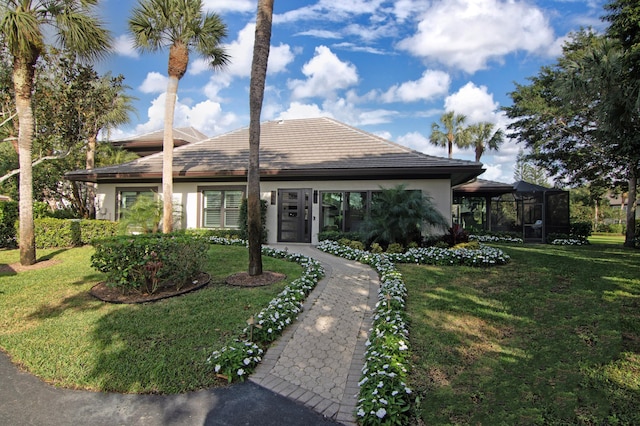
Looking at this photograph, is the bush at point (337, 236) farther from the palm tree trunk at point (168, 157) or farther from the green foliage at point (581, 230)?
the green foliage at point (581, 230)

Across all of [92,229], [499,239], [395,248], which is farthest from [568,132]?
[92,229]

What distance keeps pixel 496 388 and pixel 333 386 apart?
62.0 inches

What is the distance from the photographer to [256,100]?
6.72 meters

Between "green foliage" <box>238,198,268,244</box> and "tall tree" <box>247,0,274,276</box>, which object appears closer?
"tall tree" <box>247,0,274,276</box>

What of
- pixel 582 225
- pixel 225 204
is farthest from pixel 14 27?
pixel 582 225

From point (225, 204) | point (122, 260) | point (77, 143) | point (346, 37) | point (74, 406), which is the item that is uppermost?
point (346, 37)

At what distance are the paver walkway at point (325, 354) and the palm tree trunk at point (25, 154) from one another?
7.37 metres

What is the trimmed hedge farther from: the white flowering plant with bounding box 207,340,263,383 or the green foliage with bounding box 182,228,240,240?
the white flowering plant with bounding box 207,340,263,383

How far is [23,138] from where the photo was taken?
817 centimetres

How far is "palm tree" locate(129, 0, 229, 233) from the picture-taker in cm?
1020

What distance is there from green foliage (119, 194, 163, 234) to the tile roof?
1439 millimetres

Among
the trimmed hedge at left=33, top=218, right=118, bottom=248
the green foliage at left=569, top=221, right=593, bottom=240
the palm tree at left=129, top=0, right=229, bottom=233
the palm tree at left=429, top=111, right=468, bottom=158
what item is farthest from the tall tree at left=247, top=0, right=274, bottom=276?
the palm tree at left=429, top=111, right=468, bottom=158

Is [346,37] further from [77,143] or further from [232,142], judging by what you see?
[77,143]

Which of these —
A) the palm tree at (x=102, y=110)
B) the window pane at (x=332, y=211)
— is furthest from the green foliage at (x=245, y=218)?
the palm tree at (x=102, y=110)
